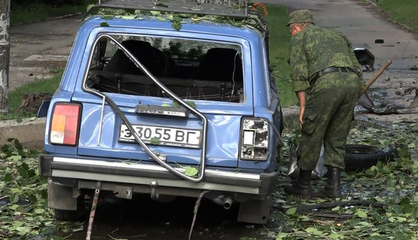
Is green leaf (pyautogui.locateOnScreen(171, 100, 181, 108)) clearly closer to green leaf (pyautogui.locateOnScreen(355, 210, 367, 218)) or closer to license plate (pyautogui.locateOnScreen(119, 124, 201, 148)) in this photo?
license plate (pyautogui.locateOnScreen(119, 124, 201, 148))

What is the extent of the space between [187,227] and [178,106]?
1.13m

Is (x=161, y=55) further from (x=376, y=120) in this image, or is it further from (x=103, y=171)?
(x=376, y=120)

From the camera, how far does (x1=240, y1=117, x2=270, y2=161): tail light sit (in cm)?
598

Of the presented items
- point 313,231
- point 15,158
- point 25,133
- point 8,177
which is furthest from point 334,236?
point 25,133

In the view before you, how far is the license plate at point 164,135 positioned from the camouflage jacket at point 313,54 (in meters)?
1.49

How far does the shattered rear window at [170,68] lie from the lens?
6840mm

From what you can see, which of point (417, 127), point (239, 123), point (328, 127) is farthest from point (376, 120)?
point (239, 123)

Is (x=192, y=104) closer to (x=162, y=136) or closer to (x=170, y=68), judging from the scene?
(x=162, y=136)

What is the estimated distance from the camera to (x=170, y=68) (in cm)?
816

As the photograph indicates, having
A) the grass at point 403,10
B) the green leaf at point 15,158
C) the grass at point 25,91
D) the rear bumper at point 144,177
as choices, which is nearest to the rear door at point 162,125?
Answer: the rear bumper at point 144,177

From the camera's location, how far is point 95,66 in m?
7.29

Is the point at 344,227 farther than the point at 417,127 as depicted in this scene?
No

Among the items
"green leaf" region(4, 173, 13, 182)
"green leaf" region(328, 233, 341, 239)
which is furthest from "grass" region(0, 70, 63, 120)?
"green leaf" region(328, 233, 341, 239)

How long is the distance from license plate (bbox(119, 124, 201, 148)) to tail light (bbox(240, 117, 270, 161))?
0.32m
